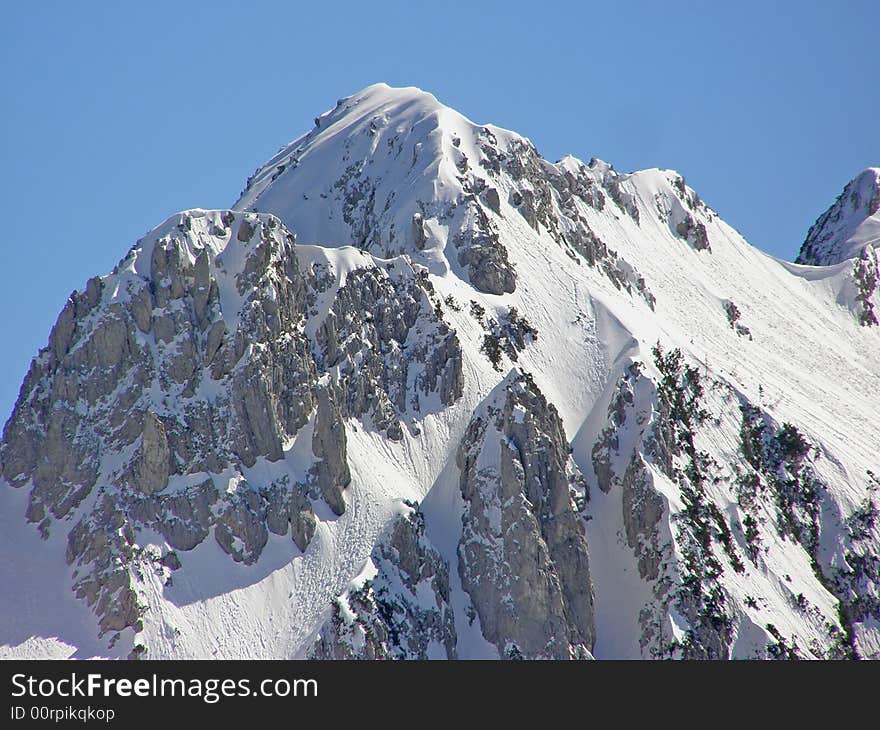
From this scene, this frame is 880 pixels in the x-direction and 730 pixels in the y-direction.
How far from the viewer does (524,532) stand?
177m

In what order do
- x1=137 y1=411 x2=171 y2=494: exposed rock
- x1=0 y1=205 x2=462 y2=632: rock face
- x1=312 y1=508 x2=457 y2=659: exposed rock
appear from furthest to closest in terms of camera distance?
x1=137 y1=411 x2=171 y2=494: exposed rock → x1=0 y1=205 x2=462 y2=632: rock face → x1=312 y1=508 x2=457 y2=659: exposed rock

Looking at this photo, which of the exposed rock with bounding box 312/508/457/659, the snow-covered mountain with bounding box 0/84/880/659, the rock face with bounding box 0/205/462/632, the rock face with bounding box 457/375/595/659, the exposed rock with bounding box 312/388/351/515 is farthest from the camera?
the exposed rock with bounding box 312/388/351/515

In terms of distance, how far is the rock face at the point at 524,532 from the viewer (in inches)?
6845

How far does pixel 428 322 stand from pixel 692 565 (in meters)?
42.6

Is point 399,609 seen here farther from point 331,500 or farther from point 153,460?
point 153,460

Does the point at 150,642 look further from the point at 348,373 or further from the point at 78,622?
the point at 348,373

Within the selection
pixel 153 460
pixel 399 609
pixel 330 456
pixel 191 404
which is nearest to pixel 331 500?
pixel 330 456

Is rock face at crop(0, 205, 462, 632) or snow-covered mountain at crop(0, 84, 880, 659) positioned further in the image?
rock face at crop(0, 205, 462, 632)

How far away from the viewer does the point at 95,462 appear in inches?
6900

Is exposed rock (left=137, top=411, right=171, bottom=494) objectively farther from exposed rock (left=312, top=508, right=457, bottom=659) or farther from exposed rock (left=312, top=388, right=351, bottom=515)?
exposed rock (left=312, top=508, right=457, bottom=659)

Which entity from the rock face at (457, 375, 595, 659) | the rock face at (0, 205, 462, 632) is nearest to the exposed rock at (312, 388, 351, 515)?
the rock face at (0, 205, 462, 632)

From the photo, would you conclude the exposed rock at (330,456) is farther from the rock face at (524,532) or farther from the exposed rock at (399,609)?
the rock face at (524,532)

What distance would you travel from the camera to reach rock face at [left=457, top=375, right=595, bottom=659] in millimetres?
173875

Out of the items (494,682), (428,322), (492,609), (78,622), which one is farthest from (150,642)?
(494,682)
